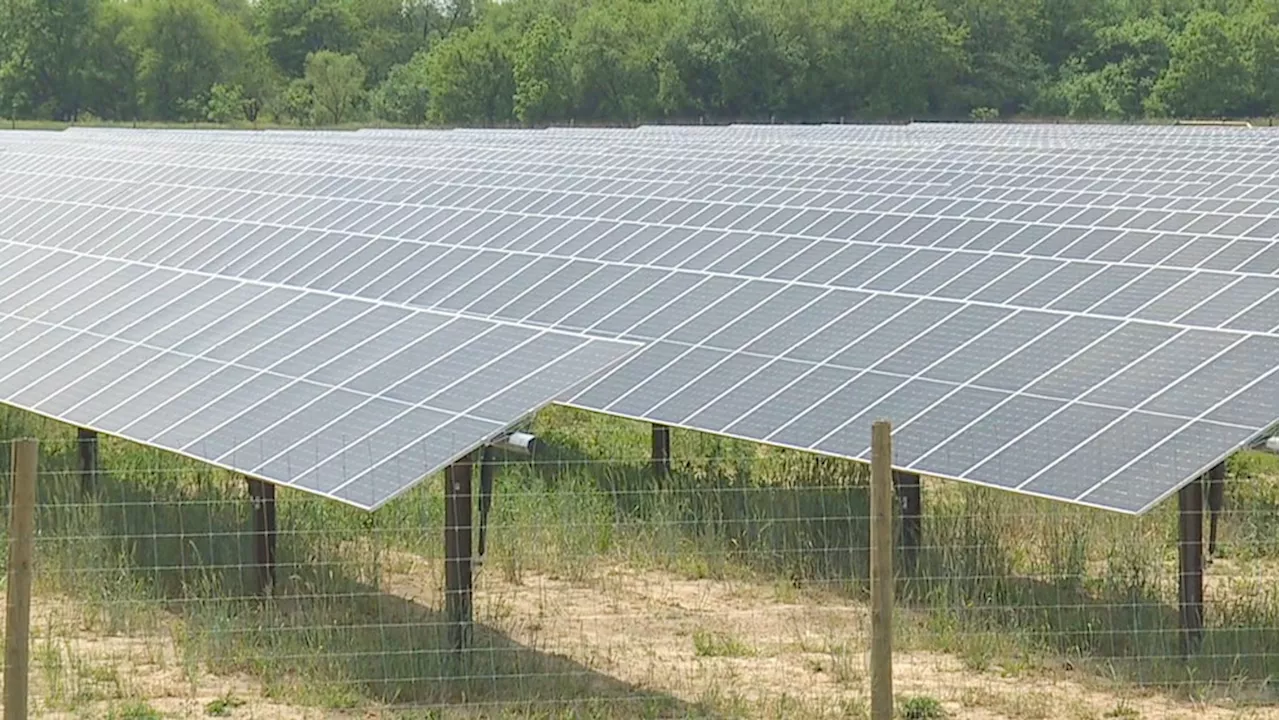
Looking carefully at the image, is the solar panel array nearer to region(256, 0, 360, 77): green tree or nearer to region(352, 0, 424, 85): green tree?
region(352, 0, 424, 85): green tree

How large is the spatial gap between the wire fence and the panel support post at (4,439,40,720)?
2.21 m

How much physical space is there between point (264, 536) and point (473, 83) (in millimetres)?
87962

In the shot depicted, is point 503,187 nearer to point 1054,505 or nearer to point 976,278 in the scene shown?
point 976,278

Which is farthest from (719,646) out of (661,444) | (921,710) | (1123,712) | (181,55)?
(181,55)

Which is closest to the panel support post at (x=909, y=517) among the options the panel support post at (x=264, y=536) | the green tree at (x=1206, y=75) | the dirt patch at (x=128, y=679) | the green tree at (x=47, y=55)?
the panel support post at (x=264, y=536)

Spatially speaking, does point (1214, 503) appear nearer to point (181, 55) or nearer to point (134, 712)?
point (134, 712)

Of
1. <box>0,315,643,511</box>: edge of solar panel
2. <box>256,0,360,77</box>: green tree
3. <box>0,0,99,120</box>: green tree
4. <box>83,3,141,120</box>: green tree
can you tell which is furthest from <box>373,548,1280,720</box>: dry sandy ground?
<box>256,0,360,77</box>: green tree

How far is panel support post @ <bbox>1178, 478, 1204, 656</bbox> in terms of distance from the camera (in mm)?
12750

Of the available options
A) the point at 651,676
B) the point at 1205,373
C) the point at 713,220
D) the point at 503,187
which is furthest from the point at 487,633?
the point at 503,187

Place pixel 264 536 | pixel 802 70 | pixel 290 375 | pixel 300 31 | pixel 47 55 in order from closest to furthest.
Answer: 1. pixel 264 536
2. pixel 290 375
3. pixel 802 70
4. pixel 47 55
5. pixel 300 31

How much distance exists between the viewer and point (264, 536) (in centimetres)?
1384

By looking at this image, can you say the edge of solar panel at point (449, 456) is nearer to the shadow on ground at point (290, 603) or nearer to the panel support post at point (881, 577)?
the shadow on ground at point (290, 603)

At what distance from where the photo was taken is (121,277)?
760 inches

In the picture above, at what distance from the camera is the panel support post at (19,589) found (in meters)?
9.01
